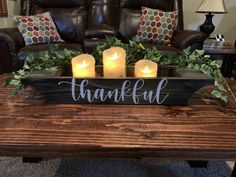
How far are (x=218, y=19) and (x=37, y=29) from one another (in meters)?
2.33

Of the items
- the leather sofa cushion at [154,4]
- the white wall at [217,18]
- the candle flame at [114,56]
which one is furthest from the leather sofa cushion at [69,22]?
the candle flame at [114,56]

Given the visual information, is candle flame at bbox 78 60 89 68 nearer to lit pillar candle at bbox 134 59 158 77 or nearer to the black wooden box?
the black wooden box

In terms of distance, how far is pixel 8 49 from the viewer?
2.01 m

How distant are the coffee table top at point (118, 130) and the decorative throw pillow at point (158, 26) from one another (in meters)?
1.60

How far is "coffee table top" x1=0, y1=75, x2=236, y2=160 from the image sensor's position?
628 mm

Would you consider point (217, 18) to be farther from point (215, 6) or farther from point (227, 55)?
point (227, 55)

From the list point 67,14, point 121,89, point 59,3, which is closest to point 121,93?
point 121,89

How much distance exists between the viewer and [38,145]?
0.63 metres

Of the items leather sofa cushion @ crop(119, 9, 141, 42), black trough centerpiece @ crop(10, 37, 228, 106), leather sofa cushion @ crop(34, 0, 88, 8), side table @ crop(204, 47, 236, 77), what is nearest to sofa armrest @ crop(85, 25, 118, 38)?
leather sofa cushion @ crop(119, 9, 141, 42)

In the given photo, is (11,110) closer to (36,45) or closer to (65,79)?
(65,79)

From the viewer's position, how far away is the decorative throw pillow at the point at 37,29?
2219 millimetres

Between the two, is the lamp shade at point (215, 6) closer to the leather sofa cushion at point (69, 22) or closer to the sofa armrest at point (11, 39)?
the leather sofa cushion at point (69, 22)

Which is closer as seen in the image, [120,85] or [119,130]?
[119,130]

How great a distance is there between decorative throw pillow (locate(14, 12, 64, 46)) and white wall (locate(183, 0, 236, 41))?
1762 millimetres
